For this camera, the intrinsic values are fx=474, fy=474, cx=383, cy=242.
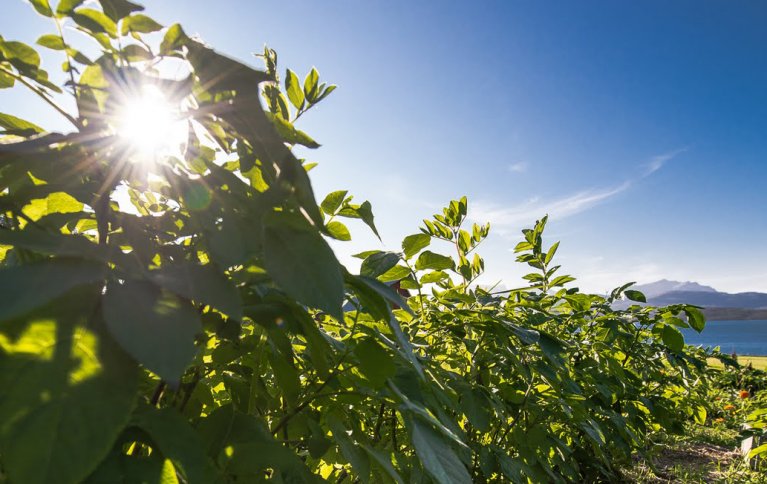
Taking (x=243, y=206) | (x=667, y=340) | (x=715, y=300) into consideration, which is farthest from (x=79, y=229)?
(x=715, y=300)

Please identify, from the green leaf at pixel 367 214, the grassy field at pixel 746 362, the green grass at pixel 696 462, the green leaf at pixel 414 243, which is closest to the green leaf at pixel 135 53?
the green leaf at pixel 367 214

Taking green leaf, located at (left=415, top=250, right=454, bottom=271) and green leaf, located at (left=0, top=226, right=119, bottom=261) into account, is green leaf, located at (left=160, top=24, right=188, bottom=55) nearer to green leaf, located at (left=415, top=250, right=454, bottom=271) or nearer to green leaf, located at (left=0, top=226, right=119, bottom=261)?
green leaf, located at (left=0, top=226, right=119, bottom=261)

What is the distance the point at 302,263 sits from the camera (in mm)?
451

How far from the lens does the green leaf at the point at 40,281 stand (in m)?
0.32

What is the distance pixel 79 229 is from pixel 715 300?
174 metres

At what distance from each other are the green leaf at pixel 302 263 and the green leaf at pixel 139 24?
28 cm

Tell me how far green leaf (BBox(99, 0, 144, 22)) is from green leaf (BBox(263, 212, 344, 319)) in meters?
0.29

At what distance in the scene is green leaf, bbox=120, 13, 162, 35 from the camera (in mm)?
541

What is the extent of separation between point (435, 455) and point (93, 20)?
0.67m

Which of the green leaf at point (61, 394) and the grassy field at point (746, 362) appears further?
the grassy field at point (746, 362)

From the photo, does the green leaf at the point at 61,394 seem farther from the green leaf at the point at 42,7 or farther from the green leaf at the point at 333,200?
the green leaf at the point at 333,200

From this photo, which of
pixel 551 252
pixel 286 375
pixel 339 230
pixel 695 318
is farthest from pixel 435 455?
pixel 551 252

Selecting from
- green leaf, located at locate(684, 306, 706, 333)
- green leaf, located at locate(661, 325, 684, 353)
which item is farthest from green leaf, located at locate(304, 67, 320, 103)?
green leaf, located at locate(684, 306, 706, 333)

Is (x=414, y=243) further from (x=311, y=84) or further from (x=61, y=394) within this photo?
(x=61, y=394)
